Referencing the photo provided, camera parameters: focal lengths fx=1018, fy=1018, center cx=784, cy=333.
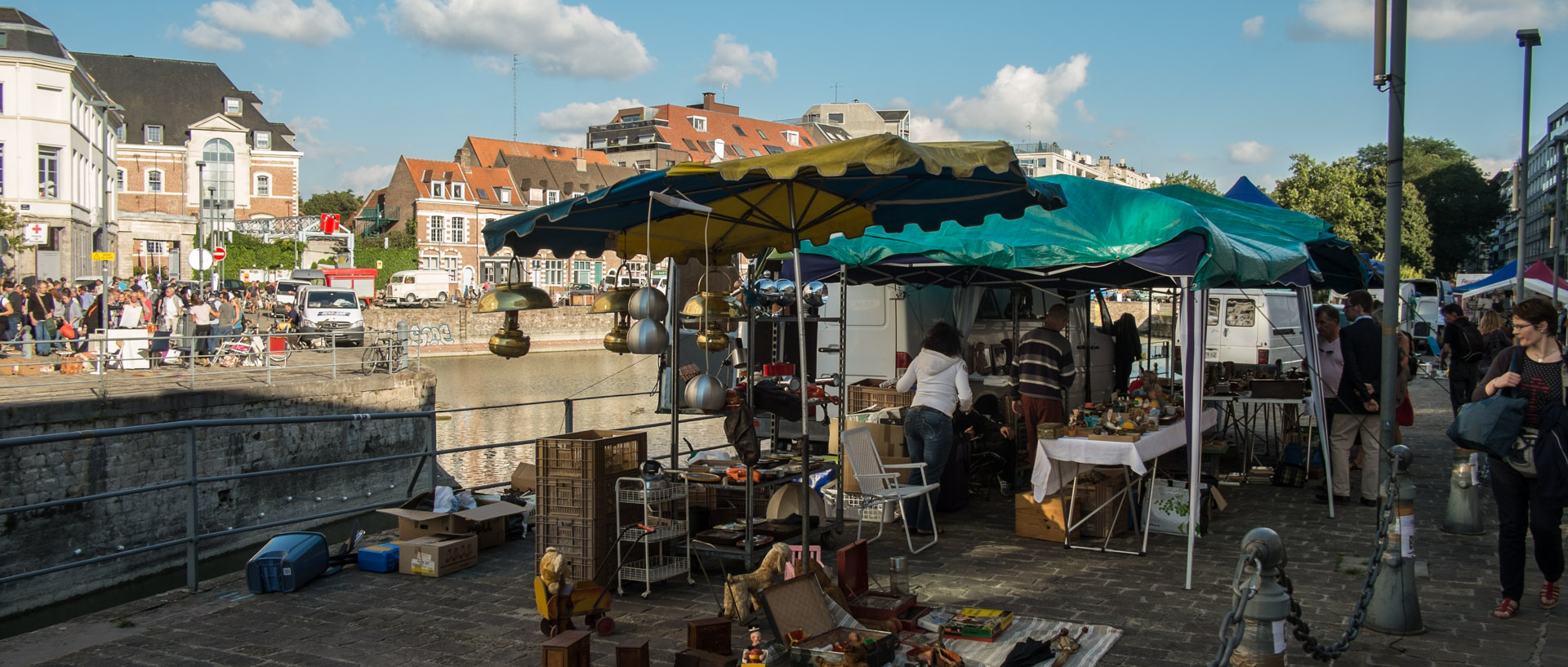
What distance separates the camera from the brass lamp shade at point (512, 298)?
649 cm

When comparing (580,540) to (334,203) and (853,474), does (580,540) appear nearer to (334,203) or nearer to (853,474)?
(853,474)

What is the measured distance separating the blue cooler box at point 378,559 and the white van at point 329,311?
85.5 ft

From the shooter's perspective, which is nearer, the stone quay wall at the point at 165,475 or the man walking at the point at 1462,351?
the man walking at the point at 1462,351

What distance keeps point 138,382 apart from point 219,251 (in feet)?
88.1

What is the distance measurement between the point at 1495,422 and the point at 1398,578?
3.10ft

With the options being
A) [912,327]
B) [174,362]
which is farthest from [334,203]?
[912,327]

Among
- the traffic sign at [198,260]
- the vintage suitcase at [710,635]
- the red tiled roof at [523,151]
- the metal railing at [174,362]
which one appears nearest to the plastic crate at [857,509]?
the vintage suitcase at [710,635]

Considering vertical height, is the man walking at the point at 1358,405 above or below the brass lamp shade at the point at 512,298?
below

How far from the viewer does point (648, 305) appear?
628cm

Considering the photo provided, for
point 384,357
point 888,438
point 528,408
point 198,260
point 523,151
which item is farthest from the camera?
point 523,151

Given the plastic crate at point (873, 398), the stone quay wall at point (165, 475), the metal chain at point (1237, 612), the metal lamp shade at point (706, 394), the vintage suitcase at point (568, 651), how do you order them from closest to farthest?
the metal chain at point (1237, 612), the vintage suitcase at point (568, 651), the metal lamp shade at point (706, 394), the plastic crate at point (873, 398), the stone quay wall at point (165, 475)

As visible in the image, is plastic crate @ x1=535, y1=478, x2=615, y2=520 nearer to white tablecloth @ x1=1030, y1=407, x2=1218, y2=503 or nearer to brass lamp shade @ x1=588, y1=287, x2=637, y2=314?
brass lamp shade @ x1=588, y1=287, x2=637, y2=314

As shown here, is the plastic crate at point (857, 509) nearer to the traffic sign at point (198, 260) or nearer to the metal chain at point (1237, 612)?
the metal chain at point (1237, 612)

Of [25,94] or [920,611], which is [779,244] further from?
[25,94]
